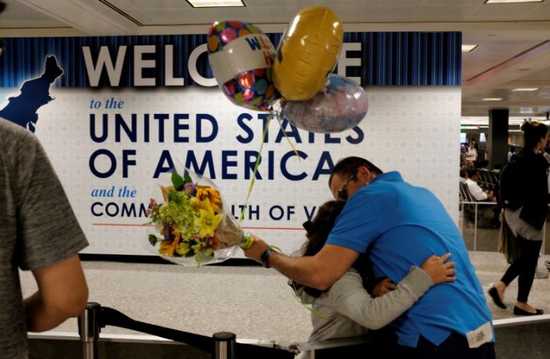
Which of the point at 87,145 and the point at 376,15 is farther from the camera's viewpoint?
the point at 87,145

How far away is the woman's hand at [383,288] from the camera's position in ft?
5.70

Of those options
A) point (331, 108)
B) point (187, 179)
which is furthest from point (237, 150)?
point (187, 179)

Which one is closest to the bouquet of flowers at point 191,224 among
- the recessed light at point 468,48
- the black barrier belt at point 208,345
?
the black barrier belt at point 208,345

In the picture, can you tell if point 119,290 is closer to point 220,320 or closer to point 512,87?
point 220,320

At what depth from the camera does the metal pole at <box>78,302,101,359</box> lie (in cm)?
230

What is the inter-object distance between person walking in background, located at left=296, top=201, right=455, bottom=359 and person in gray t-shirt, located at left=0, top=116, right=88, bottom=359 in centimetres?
95

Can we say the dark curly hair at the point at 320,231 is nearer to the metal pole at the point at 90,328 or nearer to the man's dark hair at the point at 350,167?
the man's dark hair at the point at 350,167

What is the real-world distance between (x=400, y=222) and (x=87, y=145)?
6.11m

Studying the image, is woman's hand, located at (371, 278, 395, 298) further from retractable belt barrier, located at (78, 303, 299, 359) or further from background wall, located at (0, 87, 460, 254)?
background wall, located at (0, 87, 460, 254)

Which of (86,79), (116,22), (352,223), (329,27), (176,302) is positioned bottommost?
(176,302)

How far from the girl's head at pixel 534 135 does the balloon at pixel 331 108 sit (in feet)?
8.81

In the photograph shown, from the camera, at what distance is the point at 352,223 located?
174cm

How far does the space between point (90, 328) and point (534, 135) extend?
152 inches

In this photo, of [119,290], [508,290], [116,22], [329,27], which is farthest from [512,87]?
[329,27]
